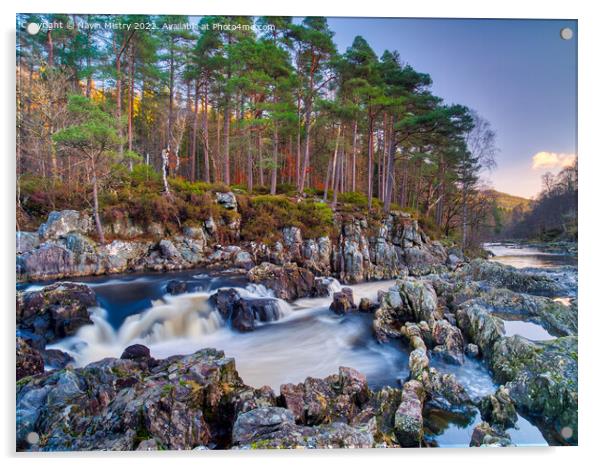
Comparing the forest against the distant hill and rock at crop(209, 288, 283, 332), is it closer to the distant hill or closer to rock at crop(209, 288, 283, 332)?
the distant hill

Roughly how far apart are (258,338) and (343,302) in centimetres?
102

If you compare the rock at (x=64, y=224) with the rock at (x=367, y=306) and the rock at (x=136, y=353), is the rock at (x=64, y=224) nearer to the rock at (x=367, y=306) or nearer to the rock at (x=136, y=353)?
the rock at (x=136, y=353)

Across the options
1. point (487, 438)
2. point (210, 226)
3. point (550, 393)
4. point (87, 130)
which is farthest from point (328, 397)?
point (87, 130)

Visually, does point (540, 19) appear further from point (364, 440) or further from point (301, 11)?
point (364, 440)

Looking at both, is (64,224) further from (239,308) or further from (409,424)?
(409,424)

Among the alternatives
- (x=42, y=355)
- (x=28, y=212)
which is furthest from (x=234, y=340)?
(x=28, y=212)

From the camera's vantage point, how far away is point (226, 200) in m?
3.36

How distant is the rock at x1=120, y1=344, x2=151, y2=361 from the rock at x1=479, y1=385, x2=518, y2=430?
295 centimetres

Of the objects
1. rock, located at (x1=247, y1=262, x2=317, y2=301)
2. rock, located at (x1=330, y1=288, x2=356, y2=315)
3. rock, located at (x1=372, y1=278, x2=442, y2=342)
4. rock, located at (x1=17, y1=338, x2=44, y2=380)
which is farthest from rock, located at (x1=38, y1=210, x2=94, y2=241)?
rock, located at (x1=372, y1=278, x2=442, y2=342)

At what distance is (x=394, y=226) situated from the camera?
11.2 ft

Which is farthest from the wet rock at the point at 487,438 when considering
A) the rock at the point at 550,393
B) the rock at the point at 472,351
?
the rock at the point at 472,351

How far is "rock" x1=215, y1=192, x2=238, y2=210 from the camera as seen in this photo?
3320 mm

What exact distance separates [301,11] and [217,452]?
375 cm

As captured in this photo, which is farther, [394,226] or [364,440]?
[394,226]
